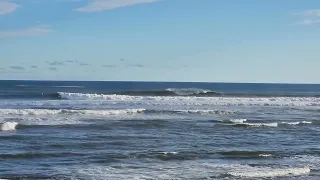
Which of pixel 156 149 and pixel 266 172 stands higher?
pixel 156 149

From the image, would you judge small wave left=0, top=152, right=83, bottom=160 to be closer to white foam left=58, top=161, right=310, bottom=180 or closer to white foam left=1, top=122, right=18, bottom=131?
white foam left=58, top=161, right=310, bottom=180

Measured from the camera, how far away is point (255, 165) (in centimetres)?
1698

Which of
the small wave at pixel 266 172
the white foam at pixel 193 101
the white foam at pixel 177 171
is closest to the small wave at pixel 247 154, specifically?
the white foam at pixel 177 171

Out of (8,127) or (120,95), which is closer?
(8,127)

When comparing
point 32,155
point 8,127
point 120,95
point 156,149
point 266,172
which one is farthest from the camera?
point 120,95

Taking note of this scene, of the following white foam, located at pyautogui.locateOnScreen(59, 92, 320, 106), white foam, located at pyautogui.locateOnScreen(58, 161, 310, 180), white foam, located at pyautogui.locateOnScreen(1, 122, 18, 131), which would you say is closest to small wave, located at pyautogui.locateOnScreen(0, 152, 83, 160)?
white foam, located at pyautogui.locateOnScreen(58, 161, 310, 180)

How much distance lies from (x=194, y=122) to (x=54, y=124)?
832cm

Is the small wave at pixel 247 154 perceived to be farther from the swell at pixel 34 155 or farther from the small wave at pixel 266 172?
the swell at pixel 34 155

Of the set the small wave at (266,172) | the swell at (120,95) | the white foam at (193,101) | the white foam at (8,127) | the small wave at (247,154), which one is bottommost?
the small wave at (266,172)

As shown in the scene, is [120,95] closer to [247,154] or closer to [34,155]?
[247,154]

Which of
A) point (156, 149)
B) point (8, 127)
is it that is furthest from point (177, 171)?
point (8, 127)

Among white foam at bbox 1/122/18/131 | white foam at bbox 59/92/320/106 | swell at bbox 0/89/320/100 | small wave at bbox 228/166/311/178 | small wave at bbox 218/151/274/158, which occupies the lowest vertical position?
small wave at bbox 228/166/311/178

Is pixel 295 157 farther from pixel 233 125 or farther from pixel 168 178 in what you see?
pixel 233 125

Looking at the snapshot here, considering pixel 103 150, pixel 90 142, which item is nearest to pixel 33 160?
pixel 103 150
